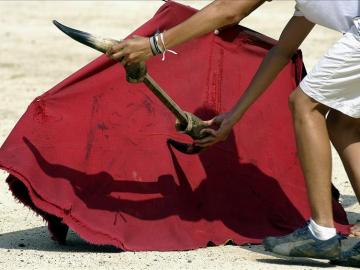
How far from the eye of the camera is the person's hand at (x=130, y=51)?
511cm

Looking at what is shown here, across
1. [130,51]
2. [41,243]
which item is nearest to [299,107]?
[130,51]

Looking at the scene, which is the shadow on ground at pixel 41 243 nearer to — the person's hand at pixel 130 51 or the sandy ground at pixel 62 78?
the sandy ground at pixel 62 78

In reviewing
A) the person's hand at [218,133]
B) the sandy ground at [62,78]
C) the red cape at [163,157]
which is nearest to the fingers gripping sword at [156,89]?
the person's hand at [218,133]

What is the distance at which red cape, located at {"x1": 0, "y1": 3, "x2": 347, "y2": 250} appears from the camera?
553cm

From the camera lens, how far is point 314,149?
516 centimetres

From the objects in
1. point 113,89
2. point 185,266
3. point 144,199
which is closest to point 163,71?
point 113,89

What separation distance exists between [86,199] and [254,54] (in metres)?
1.15

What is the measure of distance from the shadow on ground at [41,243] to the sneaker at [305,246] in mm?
776

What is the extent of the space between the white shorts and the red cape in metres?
0.80

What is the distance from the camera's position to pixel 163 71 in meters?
5.89

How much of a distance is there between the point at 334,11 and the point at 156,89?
0.87 metres

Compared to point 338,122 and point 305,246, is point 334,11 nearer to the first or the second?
point 338,122

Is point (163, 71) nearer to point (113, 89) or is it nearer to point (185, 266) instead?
point (113, 89)

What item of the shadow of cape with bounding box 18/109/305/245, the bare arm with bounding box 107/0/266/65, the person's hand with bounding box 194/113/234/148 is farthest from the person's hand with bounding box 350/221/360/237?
the bare arm with bounding box 107/0/266/65
